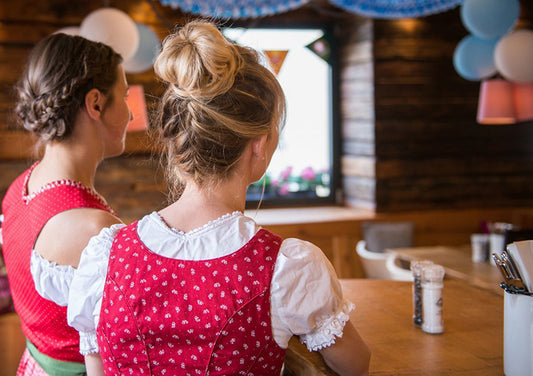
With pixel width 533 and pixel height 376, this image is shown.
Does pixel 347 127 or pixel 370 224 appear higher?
pixel 347 127

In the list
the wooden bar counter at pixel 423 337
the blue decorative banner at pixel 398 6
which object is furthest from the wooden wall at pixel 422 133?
the wooden bar counter at pixel 423 337

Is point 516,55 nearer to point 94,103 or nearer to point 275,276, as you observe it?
point 94,103

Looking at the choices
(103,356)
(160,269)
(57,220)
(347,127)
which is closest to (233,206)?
(160,269)

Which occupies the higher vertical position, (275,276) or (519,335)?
(275,276)

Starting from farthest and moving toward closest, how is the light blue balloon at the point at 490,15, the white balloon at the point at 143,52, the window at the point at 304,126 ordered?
the window at the point at 304,126 → the white balloon at the point at 143,52 → the light blue balloon at the point at 490,15

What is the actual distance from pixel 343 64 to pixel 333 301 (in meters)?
4.01

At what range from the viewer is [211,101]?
113 cm

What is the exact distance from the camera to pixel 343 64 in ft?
16.1

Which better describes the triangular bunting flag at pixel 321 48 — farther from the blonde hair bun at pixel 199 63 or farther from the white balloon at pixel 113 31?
the blonde hair bun at pixel 199 63

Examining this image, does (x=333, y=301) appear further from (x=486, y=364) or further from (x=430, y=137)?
(x=430, y=137)

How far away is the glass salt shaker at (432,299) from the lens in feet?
4.88

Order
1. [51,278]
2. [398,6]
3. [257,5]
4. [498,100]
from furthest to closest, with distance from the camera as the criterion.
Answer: [498,100] < [398,6] < [257,5] < [51,278]

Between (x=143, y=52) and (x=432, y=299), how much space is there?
2634 mm

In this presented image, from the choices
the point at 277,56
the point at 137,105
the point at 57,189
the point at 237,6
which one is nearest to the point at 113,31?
the point at 137,105
